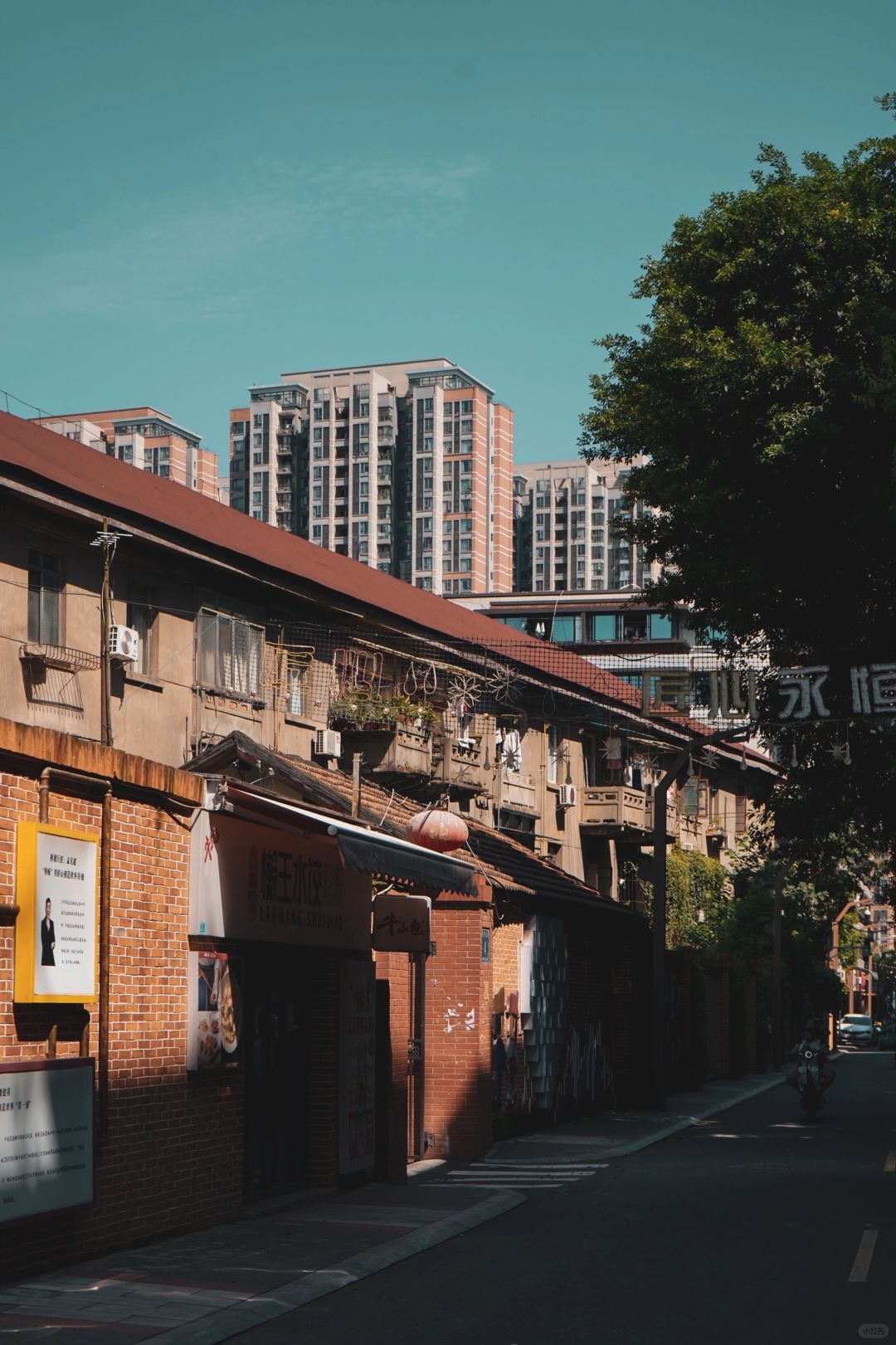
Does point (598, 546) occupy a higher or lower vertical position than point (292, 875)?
higher

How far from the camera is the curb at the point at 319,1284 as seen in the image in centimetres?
929

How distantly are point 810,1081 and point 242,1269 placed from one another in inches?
724

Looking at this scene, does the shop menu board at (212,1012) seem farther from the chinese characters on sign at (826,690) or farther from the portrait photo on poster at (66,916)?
the chinese characters on sign at (826,690)

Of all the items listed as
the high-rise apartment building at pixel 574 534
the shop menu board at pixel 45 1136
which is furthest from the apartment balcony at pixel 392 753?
the high-rise apartment building at pixel 574 534

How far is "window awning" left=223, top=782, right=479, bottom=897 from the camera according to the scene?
12758 millimetres

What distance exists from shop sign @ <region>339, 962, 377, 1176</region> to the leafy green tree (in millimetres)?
10054

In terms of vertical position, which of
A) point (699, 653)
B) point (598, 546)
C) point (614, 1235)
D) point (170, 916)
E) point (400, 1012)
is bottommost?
point (614, 1235)

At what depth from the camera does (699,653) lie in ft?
254

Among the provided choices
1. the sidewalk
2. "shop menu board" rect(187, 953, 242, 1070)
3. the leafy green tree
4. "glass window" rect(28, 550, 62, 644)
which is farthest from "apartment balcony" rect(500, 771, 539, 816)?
"shop menu board" rect(187, 953, 242, 1070)

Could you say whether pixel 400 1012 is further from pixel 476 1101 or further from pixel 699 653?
pixel 699 653

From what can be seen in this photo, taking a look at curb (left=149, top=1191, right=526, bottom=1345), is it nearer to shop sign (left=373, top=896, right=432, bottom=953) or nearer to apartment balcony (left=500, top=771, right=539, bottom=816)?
shop sign (left=373, top=896, right=432, bottom=953)

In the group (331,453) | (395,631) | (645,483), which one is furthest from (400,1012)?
(331,453)

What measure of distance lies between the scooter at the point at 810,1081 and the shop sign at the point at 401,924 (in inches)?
486

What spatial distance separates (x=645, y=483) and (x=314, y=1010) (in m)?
13.3
